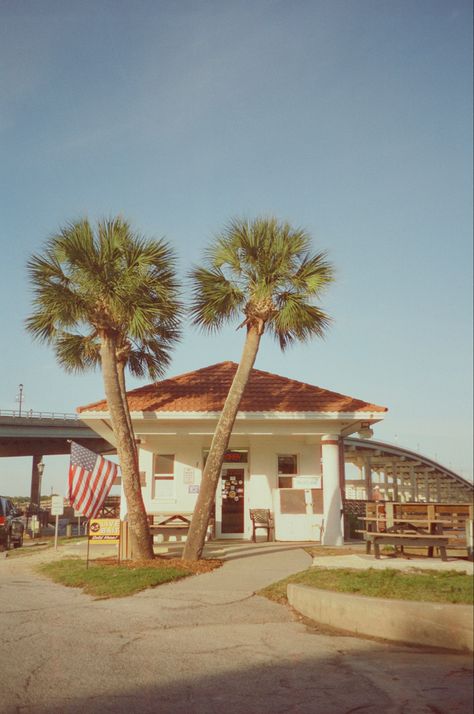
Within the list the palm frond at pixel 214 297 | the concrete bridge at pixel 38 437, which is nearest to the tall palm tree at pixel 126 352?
the palm frond at pixel 214 297

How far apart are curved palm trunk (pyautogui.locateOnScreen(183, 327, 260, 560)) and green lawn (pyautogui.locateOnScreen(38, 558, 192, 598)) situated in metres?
0.83

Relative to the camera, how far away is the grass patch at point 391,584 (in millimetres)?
3938

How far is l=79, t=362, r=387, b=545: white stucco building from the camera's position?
16.9 meters

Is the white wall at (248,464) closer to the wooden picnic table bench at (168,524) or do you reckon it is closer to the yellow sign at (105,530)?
the wooden picnic table bench at (168,524)

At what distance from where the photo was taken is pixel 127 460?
1275 cm

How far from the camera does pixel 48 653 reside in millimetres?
5855

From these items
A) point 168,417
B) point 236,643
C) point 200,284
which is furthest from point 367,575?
point 168,417

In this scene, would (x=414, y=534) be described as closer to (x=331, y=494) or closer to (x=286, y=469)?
(x=331, y=494)

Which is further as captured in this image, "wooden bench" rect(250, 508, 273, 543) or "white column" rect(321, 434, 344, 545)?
"wooden bench" rect(250, 508, 273, 543)

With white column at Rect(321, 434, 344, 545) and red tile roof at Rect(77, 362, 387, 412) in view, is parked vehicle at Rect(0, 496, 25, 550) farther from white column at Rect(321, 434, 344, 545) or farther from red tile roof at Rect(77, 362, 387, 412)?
white column at Rect(321, 434, 344, 545)

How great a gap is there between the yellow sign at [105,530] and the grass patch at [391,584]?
4699mm

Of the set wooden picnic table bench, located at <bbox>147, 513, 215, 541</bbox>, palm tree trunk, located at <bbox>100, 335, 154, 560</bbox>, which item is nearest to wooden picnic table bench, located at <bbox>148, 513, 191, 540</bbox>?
wooden picnic table bench, located at <bbox>147, 513, 215, 541</bbox>

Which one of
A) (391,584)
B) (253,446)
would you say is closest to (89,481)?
(253,446)

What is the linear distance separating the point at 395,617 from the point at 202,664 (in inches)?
73.4
